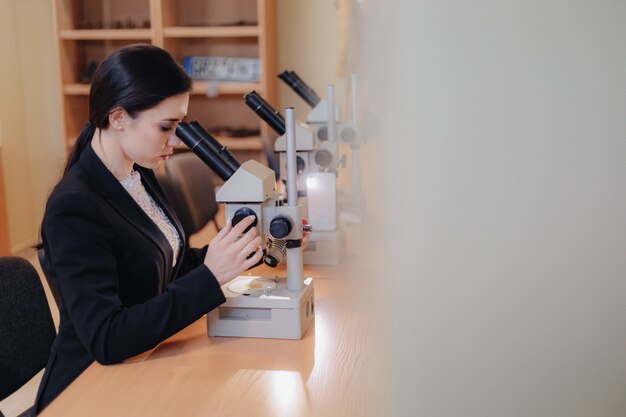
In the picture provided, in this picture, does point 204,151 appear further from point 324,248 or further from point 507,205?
point 507,205

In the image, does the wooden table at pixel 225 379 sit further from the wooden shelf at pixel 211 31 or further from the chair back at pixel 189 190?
the wooden shelf at pixel 211 31

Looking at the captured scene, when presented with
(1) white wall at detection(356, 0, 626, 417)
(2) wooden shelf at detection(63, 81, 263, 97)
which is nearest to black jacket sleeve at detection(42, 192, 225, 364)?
(1) white wall at detection(356, 0, 626, 417)

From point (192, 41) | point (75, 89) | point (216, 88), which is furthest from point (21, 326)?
point (192, 41)

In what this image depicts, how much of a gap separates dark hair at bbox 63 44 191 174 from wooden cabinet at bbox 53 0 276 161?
8.19ft

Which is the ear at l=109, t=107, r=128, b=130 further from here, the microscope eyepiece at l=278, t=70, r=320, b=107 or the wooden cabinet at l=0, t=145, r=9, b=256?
the wooden cabinet at l=0, t=145, r=9, b=256

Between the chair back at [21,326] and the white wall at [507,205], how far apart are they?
1.27 meters

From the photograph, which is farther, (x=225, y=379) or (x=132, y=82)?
(x=132, y=82)

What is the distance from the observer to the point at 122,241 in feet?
4.06

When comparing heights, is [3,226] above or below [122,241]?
below

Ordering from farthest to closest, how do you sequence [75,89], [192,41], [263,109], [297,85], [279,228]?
[192,41]
[75,89]
[297,85]
[263,109]
[279,228]

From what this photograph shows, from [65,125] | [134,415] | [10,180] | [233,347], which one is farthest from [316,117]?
[10,180]

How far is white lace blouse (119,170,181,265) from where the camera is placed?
4.68 ft

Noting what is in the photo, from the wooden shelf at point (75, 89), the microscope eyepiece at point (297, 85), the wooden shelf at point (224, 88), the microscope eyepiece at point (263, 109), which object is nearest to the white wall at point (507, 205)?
the microscope eyepiece at point (263, 109)

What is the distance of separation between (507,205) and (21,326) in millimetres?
1334
